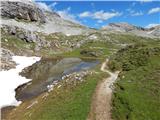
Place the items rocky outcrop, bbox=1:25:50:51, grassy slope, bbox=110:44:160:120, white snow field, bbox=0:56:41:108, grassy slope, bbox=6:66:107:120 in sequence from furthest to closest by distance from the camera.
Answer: rocky outcrop, bbox=1:25:50:51 → white snow field, bbox=0:56:41:108 → grassy slope, bbox=6:66:107:120 → grassy slope, bbox=110:44:160:120

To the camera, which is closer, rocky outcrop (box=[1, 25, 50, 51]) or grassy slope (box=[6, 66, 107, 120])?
grassy slope (box=[6, 66, 107, 120])

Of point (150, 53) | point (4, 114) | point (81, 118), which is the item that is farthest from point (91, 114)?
point (150, 53)

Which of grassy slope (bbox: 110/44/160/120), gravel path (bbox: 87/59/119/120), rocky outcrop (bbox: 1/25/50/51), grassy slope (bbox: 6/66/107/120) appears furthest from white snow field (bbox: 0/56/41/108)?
rocky outcrop (bbox: 1/25/50/51)

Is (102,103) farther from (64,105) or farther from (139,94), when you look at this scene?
(139,94)

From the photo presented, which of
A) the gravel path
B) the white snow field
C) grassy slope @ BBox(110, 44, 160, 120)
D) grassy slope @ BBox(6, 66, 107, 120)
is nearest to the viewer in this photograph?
grassy slope @ BBox(110, 44, 160, 120)

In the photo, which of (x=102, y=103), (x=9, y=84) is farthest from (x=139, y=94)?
(x=9, y=84)

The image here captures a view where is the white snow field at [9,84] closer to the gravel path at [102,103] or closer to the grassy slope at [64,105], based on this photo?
the grassy slope at [64,105]

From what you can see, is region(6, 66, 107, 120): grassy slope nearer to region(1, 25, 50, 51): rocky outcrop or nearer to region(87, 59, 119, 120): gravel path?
region(87, 59, 119, 120): gravel path

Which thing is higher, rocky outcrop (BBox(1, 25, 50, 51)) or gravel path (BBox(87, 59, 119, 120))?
rocky outcrop (BBox(1, 25, 50, 51))

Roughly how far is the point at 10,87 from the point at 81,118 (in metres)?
38.7

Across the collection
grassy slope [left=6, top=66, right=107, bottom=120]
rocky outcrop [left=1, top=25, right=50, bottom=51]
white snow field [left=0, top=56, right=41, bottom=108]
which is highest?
rocky outcrop [left=1, top=25, right=50, bottom=51]

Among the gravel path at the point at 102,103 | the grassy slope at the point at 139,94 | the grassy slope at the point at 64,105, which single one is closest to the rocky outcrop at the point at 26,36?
the grassy slope at the point at 64,105

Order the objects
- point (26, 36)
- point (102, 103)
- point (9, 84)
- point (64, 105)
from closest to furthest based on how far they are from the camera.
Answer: point (102, 103) < point (64, 105) < point (9, 84) < point (26, 36)

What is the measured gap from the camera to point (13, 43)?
7023 inches
